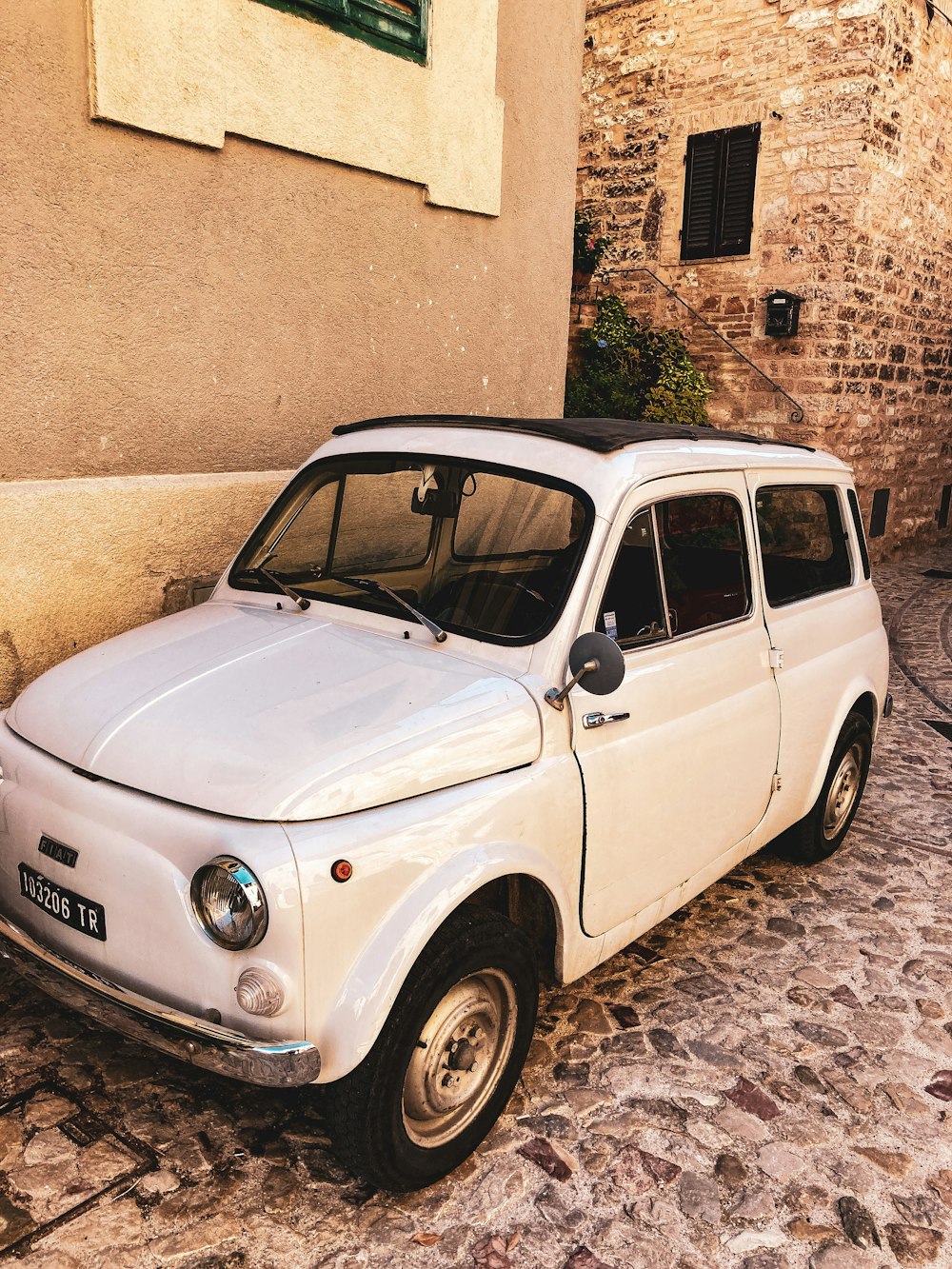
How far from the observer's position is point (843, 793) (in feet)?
16.5

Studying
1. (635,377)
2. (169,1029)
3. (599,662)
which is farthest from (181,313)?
(635,377)

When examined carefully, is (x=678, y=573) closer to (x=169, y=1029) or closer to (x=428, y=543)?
(x=428, y=543)

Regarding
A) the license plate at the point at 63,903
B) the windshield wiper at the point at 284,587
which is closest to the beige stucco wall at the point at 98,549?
the windshield wiper at the point at 284,587

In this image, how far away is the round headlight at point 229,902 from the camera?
2316 millimetres

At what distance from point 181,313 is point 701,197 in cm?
923

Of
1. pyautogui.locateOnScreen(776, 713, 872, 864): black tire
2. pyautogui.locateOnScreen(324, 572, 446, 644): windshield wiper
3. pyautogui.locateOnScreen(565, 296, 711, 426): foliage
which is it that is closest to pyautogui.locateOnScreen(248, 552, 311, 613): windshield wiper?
pyautogui.locateOnScreen(324, 572, 446, 644): windshield wiper

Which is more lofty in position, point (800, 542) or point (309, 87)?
point (309, 87)

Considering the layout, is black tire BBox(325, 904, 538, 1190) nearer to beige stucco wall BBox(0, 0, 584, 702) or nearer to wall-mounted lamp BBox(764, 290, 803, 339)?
beige stucco wall BBox(0, 0, 584, 702)

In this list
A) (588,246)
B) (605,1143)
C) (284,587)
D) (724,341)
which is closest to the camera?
(605,1143)

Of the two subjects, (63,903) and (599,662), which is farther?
(599,662)

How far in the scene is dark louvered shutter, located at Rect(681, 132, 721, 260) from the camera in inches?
492

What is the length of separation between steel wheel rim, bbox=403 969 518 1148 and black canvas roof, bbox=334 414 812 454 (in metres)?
1.68

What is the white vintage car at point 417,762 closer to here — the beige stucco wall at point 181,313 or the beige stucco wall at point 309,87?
the beige stucco wall at point 181,313

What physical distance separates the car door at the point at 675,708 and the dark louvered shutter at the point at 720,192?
9631 mm
